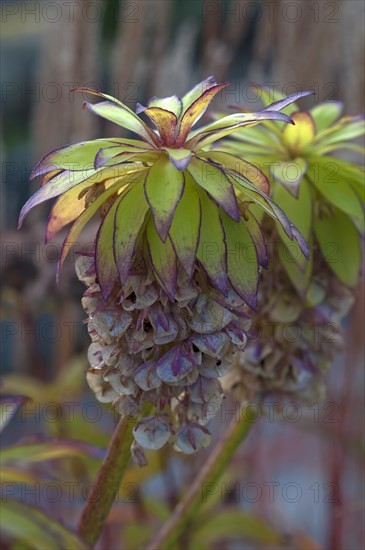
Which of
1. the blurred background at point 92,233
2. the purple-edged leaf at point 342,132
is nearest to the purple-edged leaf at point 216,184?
the purple-edged leaf at point 342,132

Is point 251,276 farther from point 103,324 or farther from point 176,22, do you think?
point 176,22

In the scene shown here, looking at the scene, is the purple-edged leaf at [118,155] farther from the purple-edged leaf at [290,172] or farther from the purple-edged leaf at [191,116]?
the purple-edged leaf at [290,172]

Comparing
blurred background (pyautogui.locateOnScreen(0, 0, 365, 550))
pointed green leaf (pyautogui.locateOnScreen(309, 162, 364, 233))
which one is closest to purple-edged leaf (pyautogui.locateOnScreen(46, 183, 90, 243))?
pointed green leaf (pyautogui.locateOnScreen(309, 162, 364, 233))

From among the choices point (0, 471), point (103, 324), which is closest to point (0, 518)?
point (0, 471)

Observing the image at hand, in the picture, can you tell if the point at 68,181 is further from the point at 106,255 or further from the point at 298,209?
the point at 298,209

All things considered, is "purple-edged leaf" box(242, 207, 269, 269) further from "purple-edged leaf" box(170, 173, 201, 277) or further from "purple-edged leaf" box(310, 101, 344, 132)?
"purple-edged leaf" box(310, 101, 344, 132)

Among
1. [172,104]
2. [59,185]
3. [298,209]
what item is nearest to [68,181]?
[59,185]

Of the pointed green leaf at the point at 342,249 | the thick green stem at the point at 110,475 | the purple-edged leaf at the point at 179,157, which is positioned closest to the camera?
the purple-edged leaf at the point at 179,157
